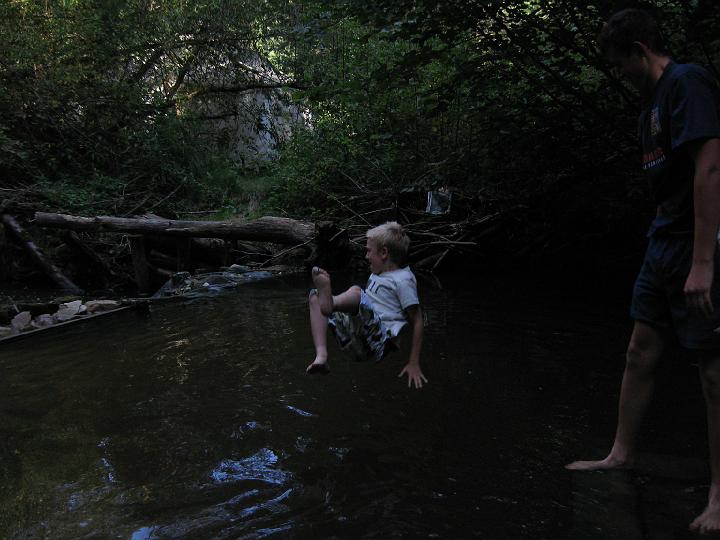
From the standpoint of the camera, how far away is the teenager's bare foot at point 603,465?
9.15 ft

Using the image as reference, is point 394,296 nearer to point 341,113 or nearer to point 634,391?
point 634,391

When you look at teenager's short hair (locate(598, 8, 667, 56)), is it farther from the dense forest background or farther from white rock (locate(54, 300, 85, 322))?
white rock (locate(54, 300, 85, 322))

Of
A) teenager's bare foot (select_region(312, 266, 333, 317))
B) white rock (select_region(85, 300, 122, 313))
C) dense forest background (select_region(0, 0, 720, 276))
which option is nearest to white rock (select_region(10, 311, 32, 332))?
white rock (select_region(85, 300, 122, 313))

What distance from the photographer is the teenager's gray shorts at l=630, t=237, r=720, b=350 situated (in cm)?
229

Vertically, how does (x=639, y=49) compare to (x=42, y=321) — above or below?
above

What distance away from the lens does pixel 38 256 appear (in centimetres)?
1033

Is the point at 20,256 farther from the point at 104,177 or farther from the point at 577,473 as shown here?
the point at 577,473

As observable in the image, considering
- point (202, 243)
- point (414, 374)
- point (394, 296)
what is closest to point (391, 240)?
point (394, 296)

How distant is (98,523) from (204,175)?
47.8ft

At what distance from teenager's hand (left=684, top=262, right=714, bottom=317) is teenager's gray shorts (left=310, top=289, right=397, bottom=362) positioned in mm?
1846

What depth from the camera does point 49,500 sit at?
2.74 meters

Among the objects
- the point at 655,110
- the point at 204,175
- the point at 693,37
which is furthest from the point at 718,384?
the point at 204,175

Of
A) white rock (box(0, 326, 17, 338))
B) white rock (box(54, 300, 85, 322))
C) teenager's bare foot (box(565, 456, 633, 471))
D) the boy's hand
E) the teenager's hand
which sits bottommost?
teenager's bare foot (box(565, 456, 633, 471))

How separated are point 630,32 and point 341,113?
1083 cm
